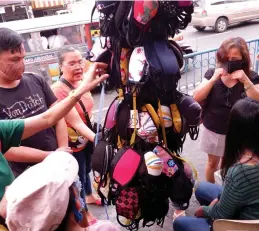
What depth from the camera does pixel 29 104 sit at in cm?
187

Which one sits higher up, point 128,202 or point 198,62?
point 128,202

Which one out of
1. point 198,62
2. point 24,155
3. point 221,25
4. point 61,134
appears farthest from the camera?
point 221,25

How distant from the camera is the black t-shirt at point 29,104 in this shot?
1790 mm

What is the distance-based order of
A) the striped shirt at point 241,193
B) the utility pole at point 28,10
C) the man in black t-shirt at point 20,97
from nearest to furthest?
the striped shirt at point 241,193 → the man in black t-shirt at point 20,97 → the utility pole at point 28,10

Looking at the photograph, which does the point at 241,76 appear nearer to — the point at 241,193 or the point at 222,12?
the point at 241,193

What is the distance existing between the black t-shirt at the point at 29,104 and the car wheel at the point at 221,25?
10.8m

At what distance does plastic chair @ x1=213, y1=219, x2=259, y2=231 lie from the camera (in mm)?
1213

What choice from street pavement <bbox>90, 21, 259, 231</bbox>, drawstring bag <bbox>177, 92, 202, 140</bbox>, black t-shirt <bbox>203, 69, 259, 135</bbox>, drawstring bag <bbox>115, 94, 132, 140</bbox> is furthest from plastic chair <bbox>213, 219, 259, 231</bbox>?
black t-shirt <bbox>203, 69, 259, 135</bbox>

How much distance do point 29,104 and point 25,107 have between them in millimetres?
33

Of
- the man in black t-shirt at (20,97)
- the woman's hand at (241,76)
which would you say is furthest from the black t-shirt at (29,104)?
the woman's hand at (241,76)

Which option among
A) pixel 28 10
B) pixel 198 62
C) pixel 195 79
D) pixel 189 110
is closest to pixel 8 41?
pixel 189 110

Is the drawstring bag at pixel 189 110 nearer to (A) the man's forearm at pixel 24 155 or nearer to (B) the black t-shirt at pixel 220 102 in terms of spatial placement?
(B) the black t-shirt at pixel 220 102

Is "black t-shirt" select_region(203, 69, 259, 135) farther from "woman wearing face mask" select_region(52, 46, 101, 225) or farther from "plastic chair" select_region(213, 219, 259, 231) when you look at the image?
"plastic chair" select_region(213, 219, 259, 231)

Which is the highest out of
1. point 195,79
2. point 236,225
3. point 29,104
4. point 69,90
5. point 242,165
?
point 29,104
